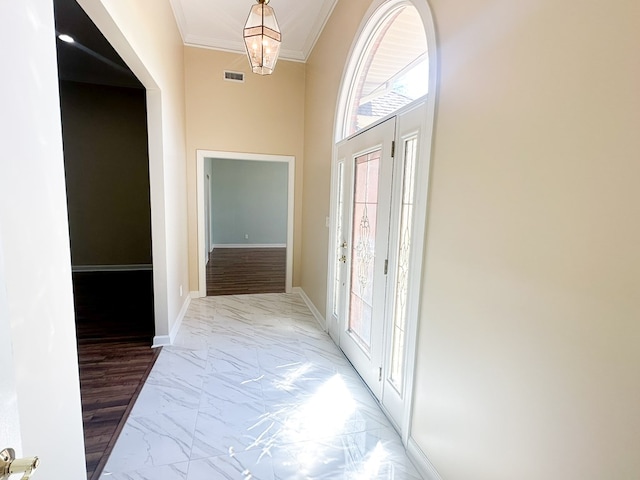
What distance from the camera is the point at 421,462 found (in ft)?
5.60

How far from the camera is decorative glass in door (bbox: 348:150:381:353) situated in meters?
2.50

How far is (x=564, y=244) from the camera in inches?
38.8

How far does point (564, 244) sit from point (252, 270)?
5826 mm

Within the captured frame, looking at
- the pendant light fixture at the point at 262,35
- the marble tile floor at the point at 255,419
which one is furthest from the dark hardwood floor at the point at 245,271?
the pendant light fixture at the point at 262,35

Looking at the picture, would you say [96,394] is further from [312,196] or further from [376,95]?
[376,95]

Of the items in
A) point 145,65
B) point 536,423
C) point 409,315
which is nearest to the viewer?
point 536,423

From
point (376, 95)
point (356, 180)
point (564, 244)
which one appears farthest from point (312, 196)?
point (564, 244)

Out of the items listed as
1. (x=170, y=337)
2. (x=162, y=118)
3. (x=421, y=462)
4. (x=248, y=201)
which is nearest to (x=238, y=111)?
(x=162, y=118)

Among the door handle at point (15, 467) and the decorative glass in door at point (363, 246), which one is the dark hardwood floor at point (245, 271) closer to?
the decorative glass in door at point (363, 246)

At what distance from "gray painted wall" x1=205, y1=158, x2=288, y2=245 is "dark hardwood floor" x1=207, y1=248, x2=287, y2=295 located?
0.69 meters

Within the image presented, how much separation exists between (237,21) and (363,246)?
3.13 m

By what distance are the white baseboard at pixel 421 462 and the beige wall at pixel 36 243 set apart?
1.62 metres

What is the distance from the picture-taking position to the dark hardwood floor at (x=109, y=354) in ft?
6.42

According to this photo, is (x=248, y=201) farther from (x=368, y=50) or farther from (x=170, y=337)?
(x=368, y=50)
